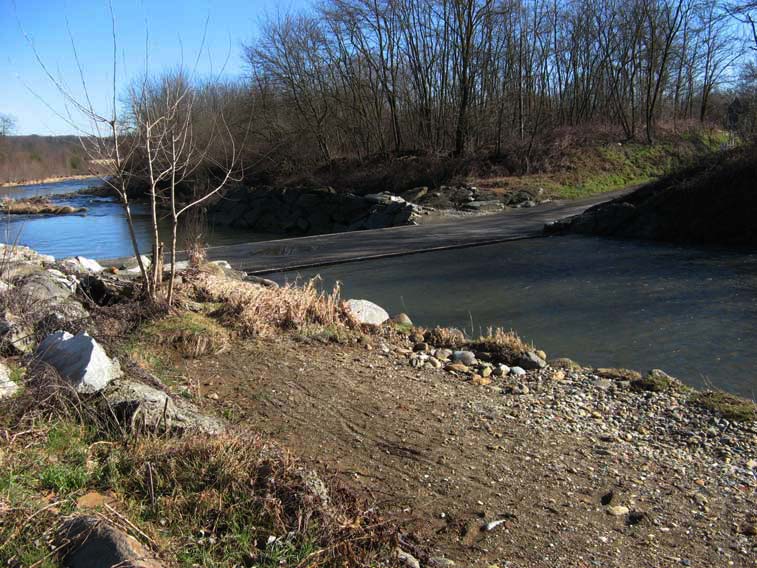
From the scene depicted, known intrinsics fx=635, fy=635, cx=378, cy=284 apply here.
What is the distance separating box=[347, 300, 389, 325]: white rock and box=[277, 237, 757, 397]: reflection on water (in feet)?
5.22

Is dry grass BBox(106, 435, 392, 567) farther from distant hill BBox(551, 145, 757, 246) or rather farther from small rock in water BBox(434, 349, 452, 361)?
distant hill BBox(551, 145, 757, 246)

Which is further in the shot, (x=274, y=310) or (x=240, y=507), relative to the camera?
(x=274, y=310)

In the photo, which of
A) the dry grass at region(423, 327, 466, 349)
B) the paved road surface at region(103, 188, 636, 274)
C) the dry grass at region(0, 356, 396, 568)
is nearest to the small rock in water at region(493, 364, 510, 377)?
the dry grass at region(423, 327, 466, 349)

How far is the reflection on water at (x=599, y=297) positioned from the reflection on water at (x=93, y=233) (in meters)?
8.69

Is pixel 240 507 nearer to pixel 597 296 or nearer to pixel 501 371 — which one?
pixel 501 371

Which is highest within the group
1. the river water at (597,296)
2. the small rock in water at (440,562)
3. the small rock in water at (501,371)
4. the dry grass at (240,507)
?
the dry grass at (240,507)

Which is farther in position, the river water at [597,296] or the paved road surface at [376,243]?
the paved road surface at [376,243]

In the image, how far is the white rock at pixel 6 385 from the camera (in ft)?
14.2

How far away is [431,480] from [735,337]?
22.2 ft

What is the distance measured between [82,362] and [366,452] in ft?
7.12

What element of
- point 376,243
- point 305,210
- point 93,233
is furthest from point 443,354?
point 93,233

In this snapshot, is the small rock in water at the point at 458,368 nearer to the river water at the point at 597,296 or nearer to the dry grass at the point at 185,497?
the river water at the point at 597,296

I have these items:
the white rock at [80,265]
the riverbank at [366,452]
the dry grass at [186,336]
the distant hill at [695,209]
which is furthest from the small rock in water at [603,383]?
the distant hill at [695,209]

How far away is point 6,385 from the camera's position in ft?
14.6
